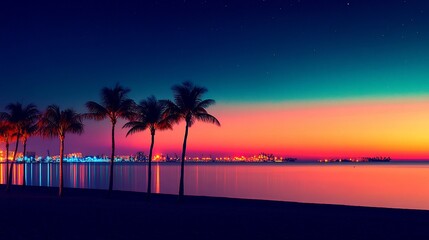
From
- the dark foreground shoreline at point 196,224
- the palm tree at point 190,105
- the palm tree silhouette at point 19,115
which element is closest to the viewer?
the dark foreground shoreline at point 196,224

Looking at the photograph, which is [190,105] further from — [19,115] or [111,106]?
[19,115]

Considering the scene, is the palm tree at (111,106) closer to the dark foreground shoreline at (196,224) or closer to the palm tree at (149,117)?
the palm tree at (149,117)

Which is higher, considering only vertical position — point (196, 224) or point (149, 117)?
point (149, 117)

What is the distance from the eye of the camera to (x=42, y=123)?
45.2m

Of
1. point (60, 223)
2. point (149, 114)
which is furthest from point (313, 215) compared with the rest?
point (149, 114)

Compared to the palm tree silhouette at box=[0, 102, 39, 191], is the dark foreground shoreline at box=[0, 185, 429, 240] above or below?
below

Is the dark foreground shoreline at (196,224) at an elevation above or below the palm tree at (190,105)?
below

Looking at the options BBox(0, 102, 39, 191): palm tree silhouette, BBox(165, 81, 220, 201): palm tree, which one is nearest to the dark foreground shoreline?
BBox(165, 81, 220, 201): palm tree

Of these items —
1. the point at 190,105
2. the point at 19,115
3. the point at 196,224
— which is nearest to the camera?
the point at 196,224

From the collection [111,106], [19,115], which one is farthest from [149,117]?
[19,115]

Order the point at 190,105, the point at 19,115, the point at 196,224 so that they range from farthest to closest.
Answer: the point at 19,115, the point at 190,105, the point at 196,224

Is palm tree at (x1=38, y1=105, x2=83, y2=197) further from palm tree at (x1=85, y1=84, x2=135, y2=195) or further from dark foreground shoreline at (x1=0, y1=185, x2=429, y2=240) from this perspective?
dark foreground shoreline at (x1=0, y1=185, x2=429, y2=240)

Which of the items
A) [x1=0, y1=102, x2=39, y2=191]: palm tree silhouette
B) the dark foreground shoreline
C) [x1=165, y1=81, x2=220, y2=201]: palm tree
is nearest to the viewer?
the dark foreground shoreline

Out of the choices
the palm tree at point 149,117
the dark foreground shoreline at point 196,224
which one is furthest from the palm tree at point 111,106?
the dark foreground shoreline at point 196,224
